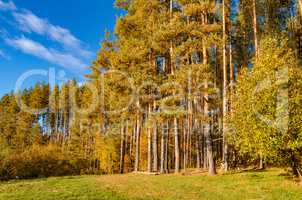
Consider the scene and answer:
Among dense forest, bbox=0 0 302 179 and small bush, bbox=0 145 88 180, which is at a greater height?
dense forest, bbox=0 0 302 179

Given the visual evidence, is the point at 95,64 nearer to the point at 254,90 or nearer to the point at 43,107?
the point at 254,90

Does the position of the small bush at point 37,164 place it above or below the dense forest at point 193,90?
below

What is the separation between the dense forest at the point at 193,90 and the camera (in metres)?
11.6

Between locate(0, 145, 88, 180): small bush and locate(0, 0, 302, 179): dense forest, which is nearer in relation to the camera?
locate(0, 0, 302, 179): dense forest

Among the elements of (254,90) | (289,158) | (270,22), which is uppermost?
(270,22)

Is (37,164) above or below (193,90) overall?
below

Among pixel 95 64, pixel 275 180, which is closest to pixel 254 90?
pixel 275 180

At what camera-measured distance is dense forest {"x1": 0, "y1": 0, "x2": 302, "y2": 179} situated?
1157 centimetres

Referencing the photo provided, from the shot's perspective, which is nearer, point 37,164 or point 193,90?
point 193,90

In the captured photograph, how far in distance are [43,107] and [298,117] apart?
4576cm

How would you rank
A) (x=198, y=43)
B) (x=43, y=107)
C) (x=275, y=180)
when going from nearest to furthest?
(x=275, y=180)
(x=198, y=43)
(x=43, y=107)

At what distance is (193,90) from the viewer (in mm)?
16359

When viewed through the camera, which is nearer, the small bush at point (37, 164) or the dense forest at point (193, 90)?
the dense forest at point (193, 90)

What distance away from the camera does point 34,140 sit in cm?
3559
